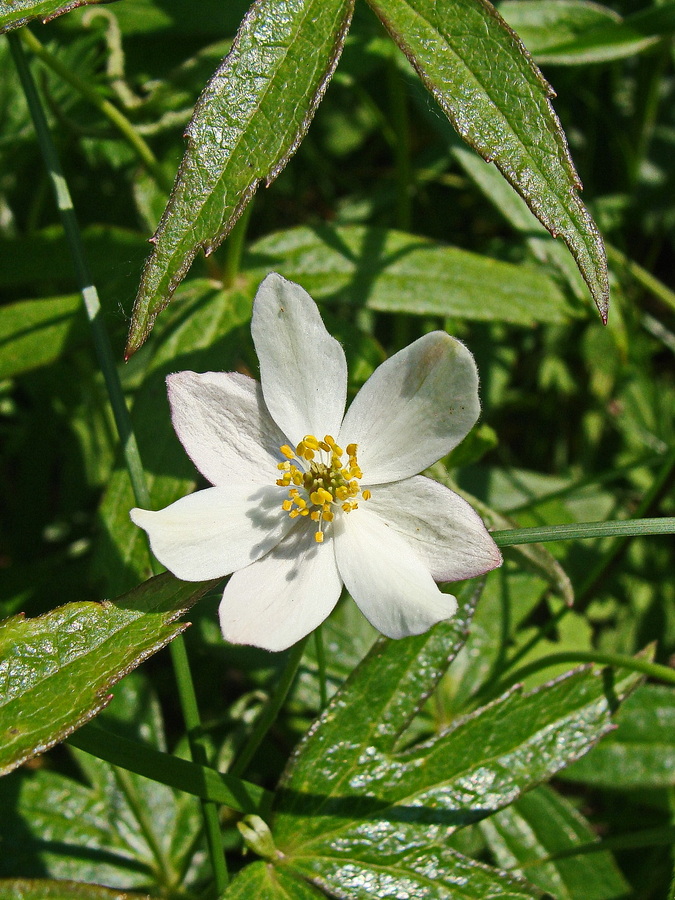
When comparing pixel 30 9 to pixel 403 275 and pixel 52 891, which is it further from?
pixel 52 891

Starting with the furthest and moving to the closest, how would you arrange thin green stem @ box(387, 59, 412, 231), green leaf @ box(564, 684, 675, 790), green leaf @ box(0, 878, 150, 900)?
thin green stem @ box(387, 59, 412, 231) < green leaf @ box(564, 684, 675, 790) < green leaf @ box(0, 878, 150, 900)

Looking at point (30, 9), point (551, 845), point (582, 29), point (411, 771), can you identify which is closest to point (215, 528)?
point (411, 771)

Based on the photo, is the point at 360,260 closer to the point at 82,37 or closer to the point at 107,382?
the point at 107,382

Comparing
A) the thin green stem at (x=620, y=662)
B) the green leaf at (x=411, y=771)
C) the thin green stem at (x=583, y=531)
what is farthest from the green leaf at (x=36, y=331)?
the thin green stem at (x=620, y=662)

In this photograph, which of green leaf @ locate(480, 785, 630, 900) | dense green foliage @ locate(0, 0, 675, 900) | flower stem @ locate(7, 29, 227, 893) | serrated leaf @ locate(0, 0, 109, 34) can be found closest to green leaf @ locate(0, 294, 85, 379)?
dense green foliage @ locate(0, 0, 675, 900)

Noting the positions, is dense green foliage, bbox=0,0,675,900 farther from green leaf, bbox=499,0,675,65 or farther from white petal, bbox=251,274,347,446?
white petal, bbox=251,274,347,446

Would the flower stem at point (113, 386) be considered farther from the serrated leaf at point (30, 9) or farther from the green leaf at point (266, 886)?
the serrated leaf at point (30, 9)

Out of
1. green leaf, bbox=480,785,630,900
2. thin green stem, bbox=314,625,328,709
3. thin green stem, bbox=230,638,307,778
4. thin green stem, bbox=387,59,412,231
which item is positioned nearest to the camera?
thin green stem, bbox=230,638,307,778
